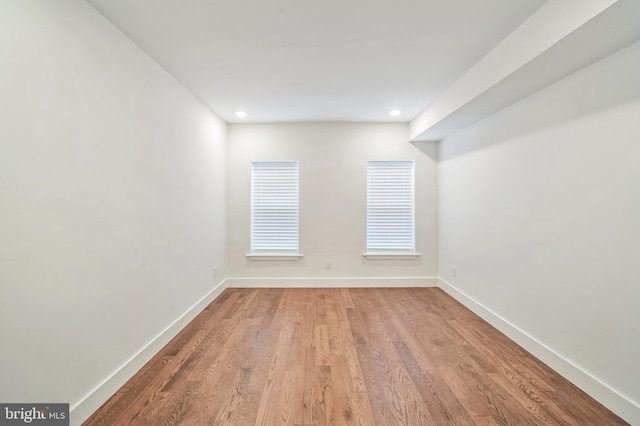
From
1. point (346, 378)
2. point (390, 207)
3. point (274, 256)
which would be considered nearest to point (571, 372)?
point (346, 378)

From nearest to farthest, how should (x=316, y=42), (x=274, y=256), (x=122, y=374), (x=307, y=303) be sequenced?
(x=122, y=374), (x=316, y=42), (x=307, y=303), (x=274, y=256)

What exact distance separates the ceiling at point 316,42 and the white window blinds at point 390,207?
1.23m

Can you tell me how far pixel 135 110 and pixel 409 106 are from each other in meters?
2.92

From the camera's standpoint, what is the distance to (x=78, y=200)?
1496 millimetres

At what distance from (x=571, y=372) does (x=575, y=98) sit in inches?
77.0

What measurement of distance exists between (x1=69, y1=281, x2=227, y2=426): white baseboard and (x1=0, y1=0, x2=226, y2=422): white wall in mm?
30

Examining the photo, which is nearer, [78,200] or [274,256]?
[78,200]

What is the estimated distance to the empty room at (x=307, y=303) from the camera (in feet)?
4.41

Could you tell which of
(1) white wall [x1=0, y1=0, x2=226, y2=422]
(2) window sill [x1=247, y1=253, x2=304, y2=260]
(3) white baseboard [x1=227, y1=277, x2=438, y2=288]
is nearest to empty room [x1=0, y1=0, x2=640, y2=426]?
(1) white wall [x1=0, y1=0, x2=226, y2=422]

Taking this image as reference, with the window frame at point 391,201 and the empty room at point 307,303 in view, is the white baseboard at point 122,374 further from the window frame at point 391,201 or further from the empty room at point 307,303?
the window frame at point 391,201

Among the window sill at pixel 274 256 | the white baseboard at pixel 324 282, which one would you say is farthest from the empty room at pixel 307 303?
the window sill at pixel 274 256

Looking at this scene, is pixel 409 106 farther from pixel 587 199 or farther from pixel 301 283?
pixel 301 283

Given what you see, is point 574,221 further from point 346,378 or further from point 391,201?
point 391,201

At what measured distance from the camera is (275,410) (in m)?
1.57
